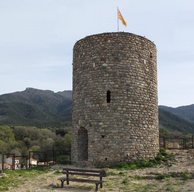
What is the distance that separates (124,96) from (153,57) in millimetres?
3392

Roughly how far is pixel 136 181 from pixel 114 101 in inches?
165

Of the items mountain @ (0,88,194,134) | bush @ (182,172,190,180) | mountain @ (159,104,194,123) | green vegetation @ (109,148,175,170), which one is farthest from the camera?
mountain @ (159,104,194,123)

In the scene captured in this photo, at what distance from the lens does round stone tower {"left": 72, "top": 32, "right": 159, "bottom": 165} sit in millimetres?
11297

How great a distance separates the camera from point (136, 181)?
8727 millimetres

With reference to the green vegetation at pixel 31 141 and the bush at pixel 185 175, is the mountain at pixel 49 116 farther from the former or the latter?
the bush at pixel 185 175

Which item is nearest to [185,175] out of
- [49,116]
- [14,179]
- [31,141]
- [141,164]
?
[141,164]

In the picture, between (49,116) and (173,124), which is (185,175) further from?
(49,116)

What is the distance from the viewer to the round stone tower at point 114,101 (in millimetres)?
11297

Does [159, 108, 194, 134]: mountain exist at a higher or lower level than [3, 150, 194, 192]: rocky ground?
higher

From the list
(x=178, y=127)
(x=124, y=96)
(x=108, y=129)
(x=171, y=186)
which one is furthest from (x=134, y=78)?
(x=178, y=127)

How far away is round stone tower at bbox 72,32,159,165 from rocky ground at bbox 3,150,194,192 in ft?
4.70

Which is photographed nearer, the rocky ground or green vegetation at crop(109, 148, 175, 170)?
the rocky ground

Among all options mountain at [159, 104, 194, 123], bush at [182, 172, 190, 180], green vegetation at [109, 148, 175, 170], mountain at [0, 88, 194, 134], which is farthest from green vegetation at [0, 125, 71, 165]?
mountain at [159, 104, 194, 123]

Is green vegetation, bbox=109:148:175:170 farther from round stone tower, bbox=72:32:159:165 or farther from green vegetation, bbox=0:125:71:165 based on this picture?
green vegetation, bbox=0:125:71:165
